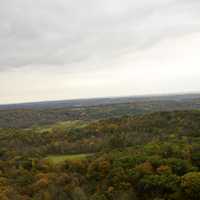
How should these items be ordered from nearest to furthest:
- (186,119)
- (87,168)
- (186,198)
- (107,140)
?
(186,198), (87,168), (107,140), (186,119)

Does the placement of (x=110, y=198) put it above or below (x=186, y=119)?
below

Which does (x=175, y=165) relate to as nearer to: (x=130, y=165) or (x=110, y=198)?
(x=130, y=165)

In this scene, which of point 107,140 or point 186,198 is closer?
point 186,198

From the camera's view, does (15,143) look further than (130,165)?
Yes

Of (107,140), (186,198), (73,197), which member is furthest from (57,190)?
(107,140)

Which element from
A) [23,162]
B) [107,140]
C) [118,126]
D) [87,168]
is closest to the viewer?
[87,168]

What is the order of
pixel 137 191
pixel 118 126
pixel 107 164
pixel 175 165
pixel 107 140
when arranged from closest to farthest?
pixel 137 191
pixel 175 165
pixel 107 164
pixel 107 140
pixel 118 126

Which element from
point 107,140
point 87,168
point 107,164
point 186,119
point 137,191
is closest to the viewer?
point 137,191

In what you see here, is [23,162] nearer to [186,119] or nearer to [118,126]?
[118,126]

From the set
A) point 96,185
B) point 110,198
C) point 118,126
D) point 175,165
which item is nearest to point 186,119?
point 118,126
